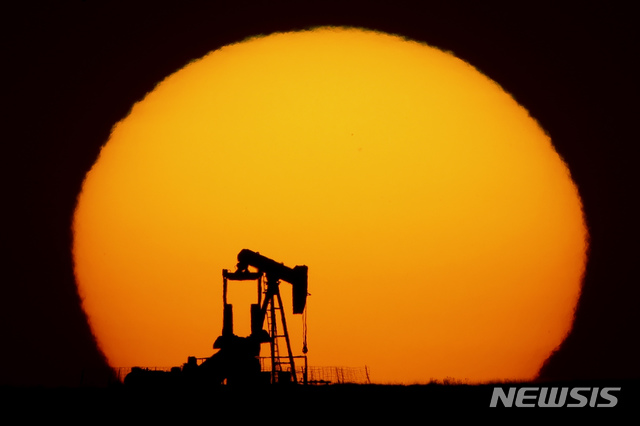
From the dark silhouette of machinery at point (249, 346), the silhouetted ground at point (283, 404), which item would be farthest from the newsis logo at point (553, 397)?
the dark silhouette of machinery at point (249, 346)

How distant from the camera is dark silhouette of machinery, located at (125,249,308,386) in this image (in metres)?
16.5

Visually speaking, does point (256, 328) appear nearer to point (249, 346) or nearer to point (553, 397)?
point (249, 346)

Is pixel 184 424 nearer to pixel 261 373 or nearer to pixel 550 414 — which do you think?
pixel 261 373

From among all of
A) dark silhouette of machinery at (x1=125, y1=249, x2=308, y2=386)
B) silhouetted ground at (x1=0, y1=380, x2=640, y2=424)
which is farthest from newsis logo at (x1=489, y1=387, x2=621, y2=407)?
dark silhouette of machinery at (x1=125, y1=249, x2=308, y2=386)

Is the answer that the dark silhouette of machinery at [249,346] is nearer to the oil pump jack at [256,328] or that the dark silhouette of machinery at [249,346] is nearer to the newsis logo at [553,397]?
the oil pump jack at [256,328]

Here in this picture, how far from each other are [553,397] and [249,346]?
6.53m

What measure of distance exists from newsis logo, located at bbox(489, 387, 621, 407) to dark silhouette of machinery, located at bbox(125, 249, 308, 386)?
519 cm

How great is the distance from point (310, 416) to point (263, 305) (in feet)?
20.9

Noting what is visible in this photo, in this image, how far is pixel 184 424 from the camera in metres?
12.9

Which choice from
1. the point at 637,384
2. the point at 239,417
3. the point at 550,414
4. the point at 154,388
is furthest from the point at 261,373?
the point at 637,384

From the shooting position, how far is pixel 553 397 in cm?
1408

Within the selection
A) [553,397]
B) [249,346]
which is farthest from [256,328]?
[553,397]

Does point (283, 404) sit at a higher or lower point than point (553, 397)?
higher

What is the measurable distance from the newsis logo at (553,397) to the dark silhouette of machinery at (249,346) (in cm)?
519
